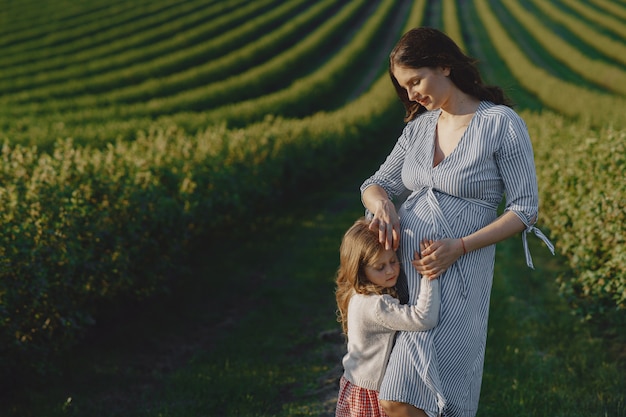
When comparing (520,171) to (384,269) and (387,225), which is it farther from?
(384,269)

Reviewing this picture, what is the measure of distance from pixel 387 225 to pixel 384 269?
20 cm

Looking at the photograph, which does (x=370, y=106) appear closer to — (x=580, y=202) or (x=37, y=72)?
(x=580, y=202)

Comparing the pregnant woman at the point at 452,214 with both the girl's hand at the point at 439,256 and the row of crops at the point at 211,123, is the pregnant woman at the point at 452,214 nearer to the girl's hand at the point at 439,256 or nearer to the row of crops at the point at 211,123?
the girl's hand at the point at 439,256

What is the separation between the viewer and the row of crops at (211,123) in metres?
Result: 6.00

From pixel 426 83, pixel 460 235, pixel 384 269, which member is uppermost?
pixel 426 83

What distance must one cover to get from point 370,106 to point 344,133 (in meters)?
4.59

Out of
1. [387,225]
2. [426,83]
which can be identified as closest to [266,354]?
[387,225]

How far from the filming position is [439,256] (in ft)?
9.30

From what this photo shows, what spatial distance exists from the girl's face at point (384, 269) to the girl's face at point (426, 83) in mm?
718

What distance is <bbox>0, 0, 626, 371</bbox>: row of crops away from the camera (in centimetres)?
600

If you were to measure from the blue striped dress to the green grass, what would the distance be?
214 centimetres

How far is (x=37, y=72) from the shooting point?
103 ft

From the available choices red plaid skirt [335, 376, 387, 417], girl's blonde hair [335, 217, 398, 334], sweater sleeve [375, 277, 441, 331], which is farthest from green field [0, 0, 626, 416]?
red plaid skirt [335, 376, 387, 417]

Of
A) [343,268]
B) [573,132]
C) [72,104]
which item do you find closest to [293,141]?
[573,132]
